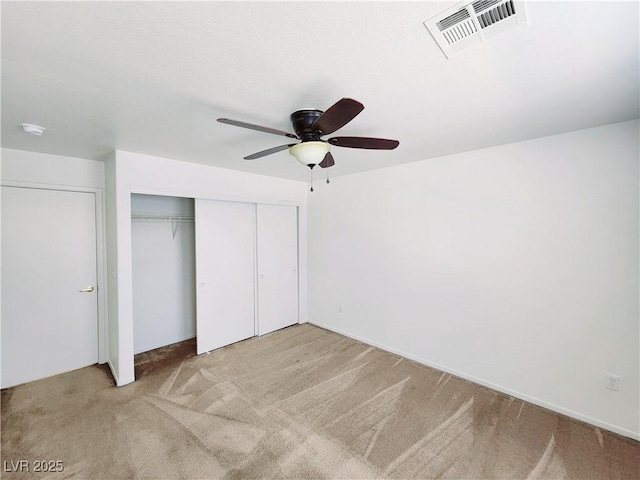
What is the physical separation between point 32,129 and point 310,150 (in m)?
2.20

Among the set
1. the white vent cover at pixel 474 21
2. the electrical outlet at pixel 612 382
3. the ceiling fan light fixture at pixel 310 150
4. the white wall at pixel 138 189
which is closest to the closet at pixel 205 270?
the white wall at pixel 138 189

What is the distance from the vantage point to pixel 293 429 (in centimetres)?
220

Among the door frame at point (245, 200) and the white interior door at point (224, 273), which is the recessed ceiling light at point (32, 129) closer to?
the door frame at point (245, 200)

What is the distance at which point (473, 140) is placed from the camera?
254 centimetres

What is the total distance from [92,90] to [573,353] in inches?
159

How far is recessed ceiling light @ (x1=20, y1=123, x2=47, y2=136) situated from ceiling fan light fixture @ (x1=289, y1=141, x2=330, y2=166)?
203 centimetres

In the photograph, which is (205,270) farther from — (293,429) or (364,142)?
(364,142)

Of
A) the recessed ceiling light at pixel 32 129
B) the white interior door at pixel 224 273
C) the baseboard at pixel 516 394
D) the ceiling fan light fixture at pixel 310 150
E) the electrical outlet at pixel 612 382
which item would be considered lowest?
the baseboard at pixel 516 394

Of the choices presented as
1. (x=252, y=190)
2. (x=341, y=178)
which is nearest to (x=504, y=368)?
(x=341, y=178)

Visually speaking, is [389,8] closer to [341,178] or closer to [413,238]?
[413,238]

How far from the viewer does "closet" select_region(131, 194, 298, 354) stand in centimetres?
359

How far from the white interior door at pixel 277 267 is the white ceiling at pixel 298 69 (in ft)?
6.59

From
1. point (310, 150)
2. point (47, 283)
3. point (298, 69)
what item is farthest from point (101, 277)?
point (298, 69)

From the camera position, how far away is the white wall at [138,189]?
2807mm
